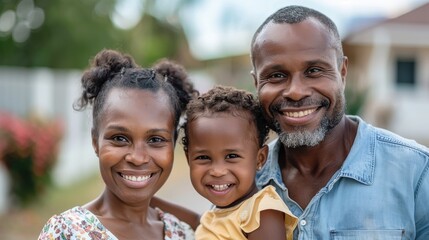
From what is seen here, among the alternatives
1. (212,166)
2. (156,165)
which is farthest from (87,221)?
(212,166)

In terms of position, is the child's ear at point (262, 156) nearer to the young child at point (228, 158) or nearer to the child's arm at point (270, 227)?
the young child at point (228, 158)

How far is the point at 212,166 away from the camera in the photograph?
3.39 m

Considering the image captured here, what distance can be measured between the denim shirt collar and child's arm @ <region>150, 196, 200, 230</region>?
43cm

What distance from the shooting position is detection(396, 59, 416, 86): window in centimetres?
2367

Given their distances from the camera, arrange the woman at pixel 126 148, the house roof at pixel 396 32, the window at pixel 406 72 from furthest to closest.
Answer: the window at pixel 406 72 → the house roof at pixel 396 32 → the woman at pixel 126 148

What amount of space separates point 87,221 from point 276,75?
1123mm

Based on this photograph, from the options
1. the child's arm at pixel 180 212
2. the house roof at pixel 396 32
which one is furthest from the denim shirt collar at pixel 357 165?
the house roof at pixel 396 32

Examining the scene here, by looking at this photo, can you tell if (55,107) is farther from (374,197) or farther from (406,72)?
(406,72)

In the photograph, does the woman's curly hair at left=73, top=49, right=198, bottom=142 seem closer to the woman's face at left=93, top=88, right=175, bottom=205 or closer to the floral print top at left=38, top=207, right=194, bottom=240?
the woman's face at left=93, top=88, right=175, bottom=205

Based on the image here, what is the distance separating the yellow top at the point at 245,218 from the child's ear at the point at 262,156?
0.18 metres

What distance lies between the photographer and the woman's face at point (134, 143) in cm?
321

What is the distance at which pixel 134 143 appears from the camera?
10.6 ft

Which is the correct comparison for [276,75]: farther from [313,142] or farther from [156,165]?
[156,165]

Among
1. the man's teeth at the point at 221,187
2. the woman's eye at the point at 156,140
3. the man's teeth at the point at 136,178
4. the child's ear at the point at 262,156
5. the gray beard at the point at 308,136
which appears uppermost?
the woman's eye at the point at 156,140
